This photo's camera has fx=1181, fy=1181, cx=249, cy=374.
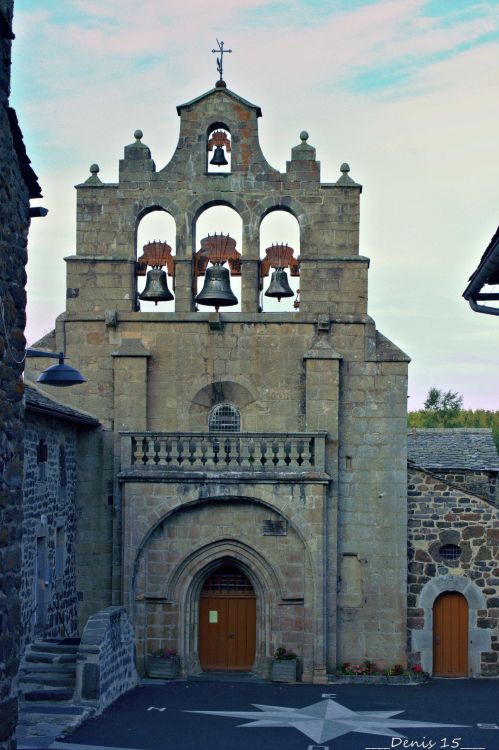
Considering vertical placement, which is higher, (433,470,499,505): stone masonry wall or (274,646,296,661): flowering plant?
(433,470,499,505): stone masonry wall

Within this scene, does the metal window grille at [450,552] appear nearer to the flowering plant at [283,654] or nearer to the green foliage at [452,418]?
the flowering plant at [283,654]

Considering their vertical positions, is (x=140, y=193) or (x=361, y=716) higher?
(x=140, y=193)

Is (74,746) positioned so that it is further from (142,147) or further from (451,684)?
(142,147)

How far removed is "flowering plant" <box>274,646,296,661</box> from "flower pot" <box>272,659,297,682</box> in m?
0.14

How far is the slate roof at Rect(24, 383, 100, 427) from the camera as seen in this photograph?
18906mm

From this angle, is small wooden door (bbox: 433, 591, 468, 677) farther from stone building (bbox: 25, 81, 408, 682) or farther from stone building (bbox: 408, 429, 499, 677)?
stone building (bbox: 25, 81, 408, 682)

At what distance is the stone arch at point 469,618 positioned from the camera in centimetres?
2439

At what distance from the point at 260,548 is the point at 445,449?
303 inches

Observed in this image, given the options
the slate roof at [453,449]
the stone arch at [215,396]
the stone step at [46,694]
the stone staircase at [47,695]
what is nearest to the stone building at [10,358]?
the stone staircase at [47,695]

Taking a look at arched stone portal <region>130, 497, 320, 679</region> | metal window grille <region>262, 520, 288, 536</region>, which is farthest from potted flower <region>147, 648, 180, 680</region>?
metal window grille <region>262, 520, 288, 536</region>

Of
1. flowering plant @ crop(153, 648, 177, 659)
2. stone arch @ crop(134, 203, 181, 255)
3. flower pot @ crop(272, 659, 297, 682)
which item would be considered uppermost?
stone arch @ crop(134, 203, 181, 255)

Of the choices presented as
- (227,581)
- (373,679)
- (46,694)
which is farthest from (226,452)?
(46,694)

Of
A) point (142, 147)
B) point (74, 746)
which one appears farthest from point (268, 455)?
point (74, 746)

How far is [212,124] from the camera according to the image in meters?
24.8
